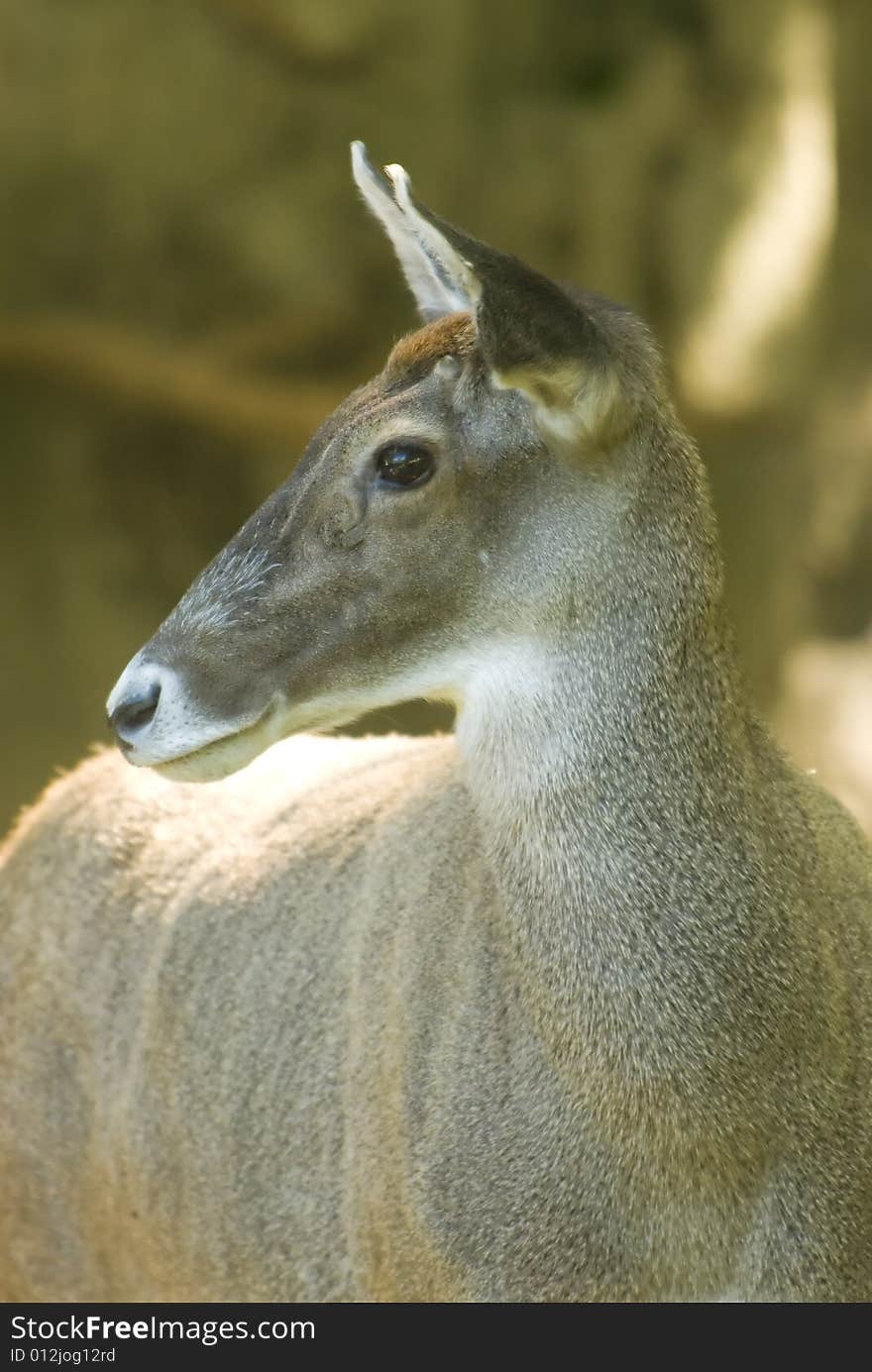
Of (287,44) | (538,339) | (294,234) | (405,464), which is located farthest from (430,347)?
(287,44)

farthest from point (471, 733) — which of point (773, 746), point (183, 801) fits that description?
point (183, 801)

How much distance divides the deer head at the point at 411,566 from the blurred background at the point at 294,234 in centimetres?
469

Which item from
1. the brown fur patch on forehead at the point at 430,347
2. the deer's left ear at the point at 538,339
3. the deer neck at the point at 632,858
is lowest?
the deer neck at the point at 632,858

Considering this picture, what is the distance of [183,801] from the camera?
5.24 metres

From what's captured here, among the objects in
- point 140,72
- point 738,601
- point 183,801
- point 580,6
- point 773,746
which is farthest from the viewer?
point 738,601

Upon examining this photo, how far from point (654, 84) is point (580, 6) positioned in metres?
0.50

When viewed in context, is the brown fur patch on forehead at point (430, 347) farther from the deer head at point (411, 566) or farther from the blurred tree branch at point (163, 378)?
the blurred tree branch at point (163, 378)

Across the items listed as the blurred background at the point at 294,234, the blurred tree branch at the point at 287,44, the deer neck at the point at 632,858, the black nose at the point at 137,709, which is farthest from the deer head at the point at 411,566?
the blurred tree branch at the point at 287,44

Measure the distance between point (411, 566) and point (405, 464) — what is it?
0.70 feet

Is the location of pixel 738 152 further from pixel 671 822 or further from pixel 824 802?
pixel 671 822

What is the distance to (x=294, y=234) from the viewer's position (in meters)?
8.29

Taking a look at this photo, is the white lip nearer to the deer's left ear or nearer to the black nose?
the black nose

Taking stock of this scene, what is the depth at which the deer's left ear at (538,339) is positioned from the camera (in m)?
3.38

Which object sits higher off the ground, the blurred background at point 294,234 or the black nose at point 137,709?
the blurred background at point 294,234
